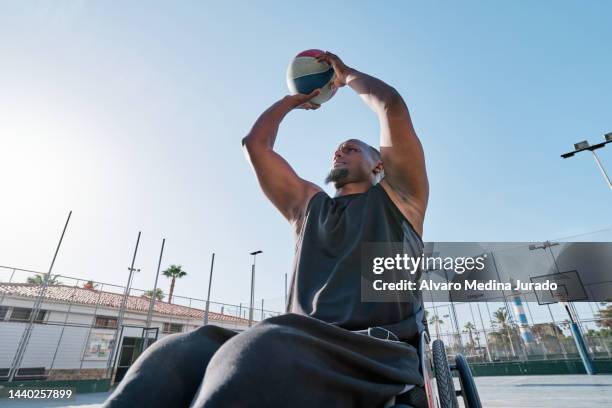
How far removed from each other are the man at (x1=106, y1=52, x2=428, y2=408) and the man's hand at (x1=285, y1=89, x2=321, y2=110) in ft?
0.69

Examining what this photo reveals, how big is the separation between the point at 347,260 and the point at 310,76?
5.50 feet

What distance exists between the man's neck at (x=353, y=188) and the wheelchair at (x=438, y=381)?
66 centimetres

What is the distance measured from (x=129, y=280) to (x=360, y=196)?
1416 centimetres

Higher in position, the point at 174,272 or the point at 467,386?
the point at 174,272

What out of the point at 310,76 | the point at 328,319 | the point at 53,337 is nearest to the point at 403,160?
the point at 328,319

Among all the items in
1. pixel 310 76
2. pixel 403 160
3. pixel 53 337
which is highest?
pixel 310 76

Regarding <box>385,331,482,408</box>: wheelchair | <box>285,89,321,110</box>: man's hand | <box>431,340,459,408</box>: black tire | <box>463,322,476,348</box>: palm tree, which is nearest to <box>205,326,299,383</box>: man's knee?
<box>385,331,482,408</box>: wheelchair

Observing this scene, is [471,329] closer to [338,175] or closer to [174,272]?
[338,175]

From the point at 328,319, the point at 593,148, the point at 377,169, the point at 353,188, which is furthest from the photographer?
the point at 593,148

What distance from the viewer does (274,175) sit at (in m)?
1.61

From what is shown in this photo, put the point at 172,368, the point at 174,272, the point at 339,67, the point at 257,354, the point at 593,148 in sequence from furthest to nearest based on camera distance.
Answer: the point at 174,272 < the point at 593,148 < the point at 339,67 < the point at 172,368 < the point at 257,354

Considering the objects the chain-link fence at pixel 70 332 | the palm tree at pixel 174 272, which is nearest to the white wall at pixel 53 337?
the chain-link fence at pixel 70 332

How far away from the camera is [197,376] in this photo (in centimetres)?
69

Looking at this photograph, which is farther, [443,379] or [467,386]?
[467,386]
